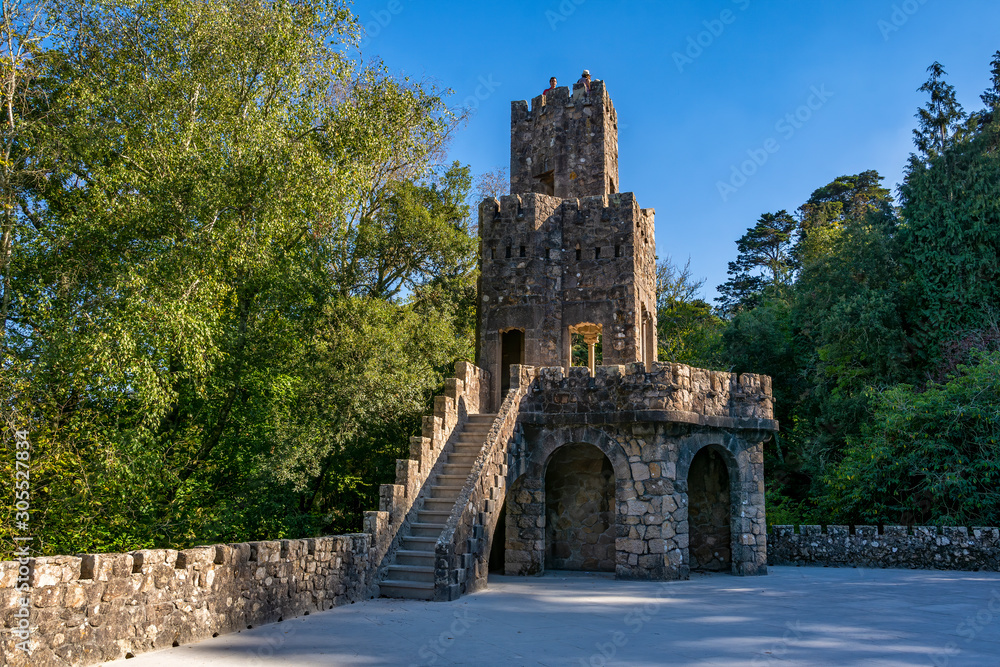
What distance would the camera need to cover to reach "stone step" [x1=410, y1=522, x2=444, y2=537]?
1145 cm

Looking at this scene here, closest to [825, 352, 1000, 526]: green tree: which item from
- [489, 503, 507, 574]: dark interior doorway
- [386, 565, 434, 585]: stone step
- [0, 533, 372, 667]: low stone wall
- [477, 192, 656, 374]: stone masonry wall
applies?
[477, 192, 656, 374]: stone masonry wall

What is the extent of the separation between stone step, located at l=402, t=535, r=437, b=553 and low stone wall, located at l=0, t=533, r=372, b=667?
65.6 inches

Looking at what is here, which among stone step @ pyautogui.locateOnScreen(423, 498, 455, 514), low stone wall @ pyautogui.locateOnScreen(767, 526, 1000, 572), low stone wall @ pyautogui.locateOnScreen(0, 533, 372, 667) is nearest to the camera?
low stone wall @ pyautogui.locateOnScreen(0, 533, 372, 667)

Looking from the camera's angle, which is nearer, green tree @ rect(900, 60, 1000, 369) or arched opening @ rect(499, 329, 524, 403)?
arched opening @ rect(499, 329, 524, 403)

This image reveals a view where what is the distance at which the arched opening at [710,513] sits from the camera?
569 inches

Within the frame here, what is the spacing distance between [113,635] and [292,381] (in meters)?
9.63

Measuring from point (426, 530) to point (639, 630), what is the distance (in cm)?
446

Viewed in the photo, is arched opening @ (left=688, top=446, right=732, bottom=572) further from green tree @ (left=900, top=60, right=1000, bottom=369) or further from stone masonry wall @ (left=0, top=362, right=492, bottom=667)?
green tree @ (left=900, top=60, right=1000, bottom=369)

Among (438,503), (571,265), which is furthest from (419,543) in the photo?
(571,265)

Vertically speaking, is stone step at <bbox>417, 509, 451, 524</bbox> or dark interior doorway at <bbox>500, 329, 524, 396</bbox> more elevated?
dark interior doorway at <bbox>500, 329, 524, 396</bbox>

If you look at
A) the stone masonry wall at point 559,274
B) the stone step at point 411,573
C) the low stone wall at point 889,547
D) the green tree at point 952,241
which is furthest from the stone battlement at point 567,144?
the stone step at point 411,573

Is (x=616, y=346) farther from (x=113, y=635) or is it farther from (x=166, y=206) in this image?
(x=113, y=635)

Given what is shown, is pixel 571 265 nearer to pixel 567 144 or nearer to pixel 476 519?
pixel 567 144

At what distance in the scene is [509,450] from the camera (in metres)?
12.8
